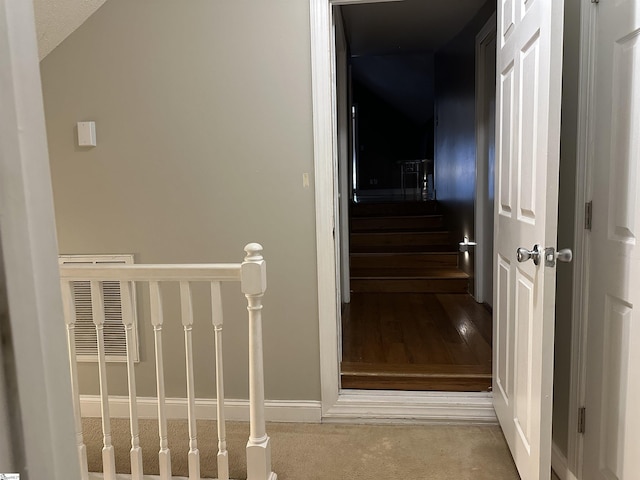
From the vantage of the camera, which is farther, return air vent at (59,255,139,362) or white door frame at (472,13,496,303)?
white door frame at (472,13,496,303)

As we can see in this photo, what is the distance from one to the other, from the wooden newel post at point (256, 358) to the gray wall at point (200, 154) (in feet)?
2.10

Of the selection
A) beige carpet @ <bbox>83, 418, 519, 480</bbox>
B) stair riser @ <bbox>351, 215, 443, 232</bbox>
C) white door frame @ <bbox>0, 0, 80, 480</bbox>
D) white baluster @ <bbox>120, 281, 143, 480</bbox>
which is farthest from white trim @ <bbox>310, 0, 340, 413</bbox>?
stair riser @ <bbox>351, 215, 443, 232</bbox>

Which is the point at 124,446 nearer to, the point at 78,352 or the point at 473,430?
the point at 78,352

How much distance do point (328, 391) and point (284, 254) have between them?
734 mm

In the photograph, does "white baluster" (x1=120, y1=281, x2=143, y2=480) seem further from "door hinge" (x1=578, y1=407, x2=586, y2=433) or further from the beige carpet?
"door hinge" (x1=578, y1=407, x2=586, y2=433)

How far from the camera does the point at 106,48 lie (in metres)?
2.37

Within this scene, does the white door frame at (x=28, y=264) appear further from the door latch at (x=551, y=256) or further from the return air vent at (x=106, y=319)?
the return air vent at (x=106, y=319)

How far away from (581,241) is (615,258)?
8.3 inches

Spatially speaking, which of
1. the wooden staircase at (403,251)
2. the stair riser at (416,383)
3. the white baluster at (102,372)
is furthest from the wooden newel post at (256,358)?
the wooden staircase at (403,251)

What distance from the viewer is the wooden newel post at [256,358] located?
168 centimetres

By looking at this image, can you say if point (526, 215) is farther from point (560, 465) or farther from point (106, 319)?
point (106, 319)

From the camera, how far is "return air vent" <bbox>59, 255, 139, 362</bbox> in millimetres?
2502

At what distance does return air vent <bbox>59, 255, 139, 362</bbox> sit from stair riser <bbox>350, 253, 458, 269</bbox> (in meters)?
2.60

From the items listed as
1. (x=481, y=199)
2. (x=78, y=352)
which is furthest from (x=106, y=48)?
(x=481, y=199)
